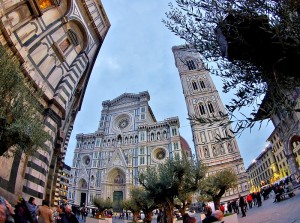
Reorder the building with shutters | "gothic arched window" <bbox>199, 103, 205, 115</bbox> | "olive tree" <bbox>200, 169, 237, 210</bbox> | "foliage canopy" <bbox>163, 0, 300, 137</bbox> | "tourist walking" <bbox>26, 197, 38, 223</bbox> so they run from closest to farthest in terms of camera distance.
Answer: "foliage canopy" <bbox>163, 0, 300, 137</bbox>
"tourist walking" <bbox>26, 197, 38, 223</bbox>
the building with shutters
"olive tree" <bbox>200, 169, 237, 210</bbox>
"gothic arched window" <bbox>199, 103, 205, 115</bbox>

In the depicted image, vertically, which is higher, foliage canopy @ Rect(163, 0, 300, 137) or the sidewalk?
foliage canopy @ Rect(163, 0, 300, 137)

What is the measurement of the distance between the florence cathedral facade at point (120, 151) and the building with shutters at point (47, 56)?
31.9m

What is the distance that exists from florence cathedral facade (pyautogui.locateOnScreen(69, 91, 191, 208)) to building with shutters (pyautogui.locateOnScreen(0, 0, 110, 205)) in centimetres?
3191

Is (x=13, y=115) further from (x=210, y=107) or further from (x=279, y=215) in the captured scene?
(x=210, y=107)

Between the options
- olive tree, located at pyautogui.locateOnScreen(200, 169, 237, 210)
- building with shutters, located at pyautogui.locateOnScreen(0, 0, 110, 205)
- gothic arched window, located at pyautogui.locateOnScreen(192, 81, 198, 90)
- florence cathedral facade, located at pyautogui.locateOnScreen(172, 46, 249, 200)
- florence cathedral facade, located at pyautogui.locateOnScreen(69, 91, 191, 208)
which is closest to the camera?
building with shutters, located at pyautogui.locateOnScreen(0, 0, 110, 205)

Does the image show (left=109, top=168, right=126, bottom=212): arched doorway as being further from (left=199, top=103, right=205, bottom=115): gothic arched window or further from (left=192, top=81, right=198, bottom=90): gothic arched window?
(left=192, top=81, right=198, bottom=90): gothic arched window

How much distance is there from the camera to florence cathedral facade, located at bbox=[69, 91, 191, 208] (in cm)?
4356

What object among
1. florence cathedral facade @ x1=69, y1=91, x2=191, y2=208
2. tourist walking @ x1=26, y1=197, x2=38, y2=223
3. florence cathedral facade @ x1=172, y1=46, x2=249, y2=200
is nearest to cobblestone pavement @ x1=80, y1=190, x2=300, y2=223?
tourist walking @ x1=26, y1=197, x2=38, y2=223

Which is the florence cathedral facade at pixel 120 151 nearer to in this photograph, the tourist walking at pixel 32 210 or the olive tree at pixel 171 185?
the olive tree at pixel 171 185

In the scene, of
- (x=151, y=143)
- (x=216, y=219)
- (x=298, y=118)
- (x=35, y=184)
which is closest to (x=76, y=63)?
(x=35, y=184)

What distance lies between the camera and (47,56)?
10.5 metres

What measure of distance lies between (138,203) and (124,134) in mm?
29535

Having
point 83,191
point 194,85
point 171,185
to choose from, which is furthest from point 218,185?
point 194,85

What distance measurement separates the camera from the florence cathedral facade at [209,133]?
38.2 meters
